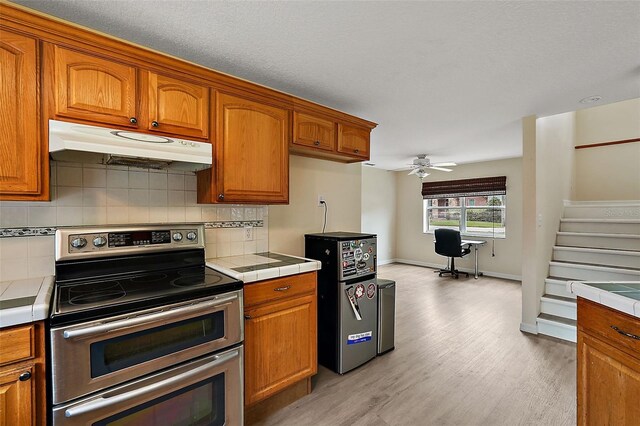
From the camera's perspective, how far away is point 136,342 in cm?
138

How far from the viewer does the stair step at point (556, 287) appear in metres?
3.41

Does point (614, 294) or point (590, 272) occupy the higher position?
point (614, 294)

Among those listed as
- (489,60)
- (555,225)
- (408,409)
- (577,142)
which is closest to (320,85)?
(489,60)

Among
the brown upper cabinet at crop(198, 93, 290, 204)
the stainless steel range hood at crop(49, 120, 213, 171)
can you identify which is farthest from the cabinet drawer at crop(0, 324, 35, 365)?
the brown upper cabinet at crop(198, 93, 290, 204)

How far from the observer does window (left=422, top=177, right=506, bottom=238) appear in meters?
5.93

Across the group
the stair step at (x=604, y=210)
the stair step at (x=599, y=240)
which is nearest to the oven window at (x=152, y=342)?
the stair step at (x=599, y=240)

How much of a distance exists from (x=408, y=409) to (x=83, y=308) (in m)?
1.99

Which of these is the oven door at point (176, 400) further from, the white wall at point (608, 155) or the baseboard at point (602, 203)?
the white wall at point (608, 155)

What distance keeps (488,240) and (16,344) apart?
663 centimetres

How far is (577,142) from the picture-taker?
4.79m

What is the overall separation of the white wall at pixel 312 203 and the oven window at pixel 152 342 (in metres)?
1.14

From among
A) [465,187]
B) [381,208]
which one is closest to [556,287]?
[465,187]

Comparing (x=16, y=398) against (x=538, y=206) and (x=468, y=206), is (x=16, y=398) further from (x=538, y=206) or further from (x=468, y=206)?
(x=468, y=206)

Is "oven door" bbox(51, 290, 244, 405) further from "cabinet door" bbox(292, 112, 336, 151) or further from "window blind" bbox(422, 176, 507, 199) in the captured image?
"window blind" bbox(422, 176, 507, 199)
